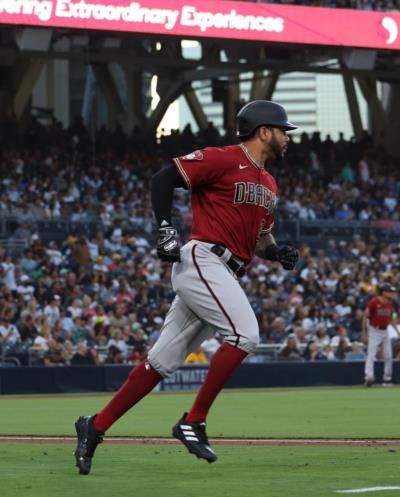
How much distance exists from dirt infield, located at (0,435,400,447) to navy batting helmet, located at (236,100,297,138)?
2943 millimetres

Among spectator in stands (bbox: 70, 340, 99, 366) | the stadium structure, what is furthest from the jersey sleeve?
the stadium structure

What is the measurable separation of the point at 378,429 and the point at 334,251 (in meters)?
18.5

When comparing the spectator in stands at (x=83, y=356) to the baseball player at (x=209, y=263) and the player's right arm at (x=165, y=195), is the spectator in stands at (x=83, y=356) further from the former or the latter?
the player's right arm at (x=165, y=195)

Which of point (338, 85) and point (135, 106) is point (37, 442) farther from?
point (338, 85)

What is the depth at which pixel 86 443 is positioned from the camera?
7.54 meters

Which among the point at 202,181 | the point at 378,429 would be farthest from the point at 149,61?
the point at 202,181

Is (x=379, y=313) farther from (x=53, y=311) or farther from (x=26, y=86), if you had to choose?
(x=26, y=86)

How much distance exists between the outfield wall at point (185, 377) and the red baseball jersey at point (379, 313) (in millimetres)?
1957

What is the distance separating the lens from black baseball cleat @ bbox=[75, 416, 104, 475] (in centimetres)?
743

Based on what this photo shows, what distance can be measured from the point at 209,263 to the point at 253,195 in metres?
0.50

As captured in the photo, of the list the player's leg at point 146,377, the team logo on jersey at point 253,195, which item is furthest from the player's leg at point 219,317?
the team logo on jersey at point 253,195

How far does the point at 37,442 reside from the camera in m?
10.2

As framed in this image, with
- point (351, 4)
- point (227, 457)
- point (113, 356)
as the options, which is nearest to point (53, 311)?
point (113, 356)

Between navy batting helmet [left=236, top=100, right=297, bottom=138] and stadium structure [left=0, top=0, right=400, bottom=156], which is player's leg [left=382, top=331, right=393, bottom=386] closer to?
stadium structure [left=0, top=0, right=400, bottom=156]
